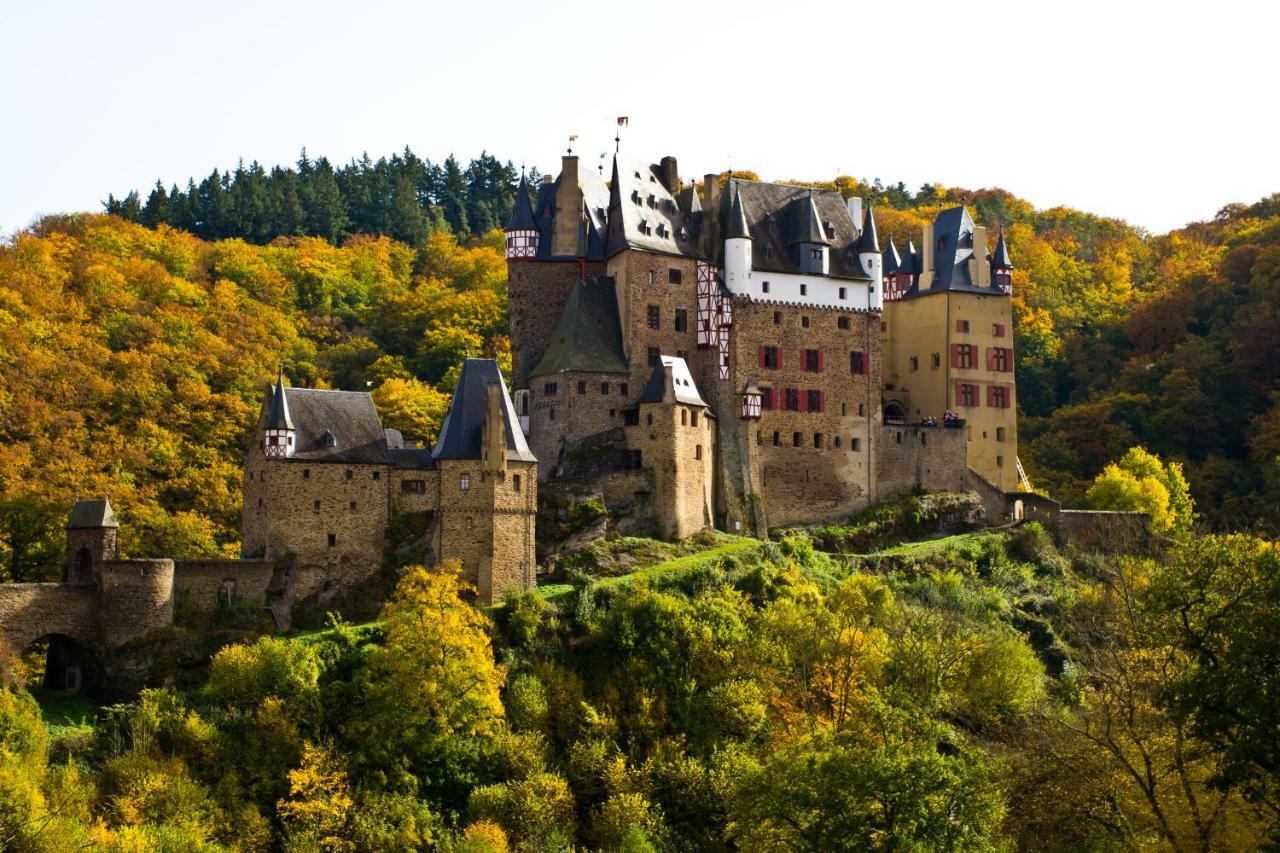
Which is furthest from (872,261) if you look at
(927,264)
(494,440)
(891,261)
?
(494,440)

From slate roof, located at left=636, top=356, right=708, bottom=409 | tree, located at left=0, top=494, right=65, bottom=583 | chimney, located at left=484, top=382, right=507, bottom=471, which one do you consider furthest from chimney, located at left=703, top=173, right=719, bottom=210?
tree, located at left=0, top=494, right=65, bottom=583

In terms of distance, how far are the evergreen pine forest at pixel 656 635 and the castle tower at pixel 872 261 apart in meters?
7.54

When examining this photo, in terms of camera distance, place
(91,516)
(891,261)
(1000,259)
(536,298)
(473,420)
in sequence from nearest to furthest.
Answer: (91,516)
(473,420)
(536,298)
(1000,259)
(891,261)

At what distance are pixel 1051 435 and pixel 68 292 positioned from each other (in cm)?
4401

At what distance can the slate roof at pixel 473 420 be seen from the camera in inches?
2354

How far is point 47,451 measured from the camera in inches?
2911

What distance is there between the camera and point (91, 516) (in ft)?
186

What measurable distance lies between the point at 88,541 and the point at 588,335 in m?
19.1

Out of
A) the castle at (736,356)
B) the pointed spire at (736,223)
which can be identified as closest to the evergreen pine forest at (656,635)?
the castle at (736,356)

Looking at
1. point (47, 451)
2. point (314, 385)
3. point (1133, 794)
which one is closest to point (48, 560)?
point (47, 451)

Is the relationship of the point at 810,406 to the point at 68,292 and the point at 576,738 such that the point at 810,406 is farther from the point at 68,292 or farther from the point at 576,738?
the point at 68,292

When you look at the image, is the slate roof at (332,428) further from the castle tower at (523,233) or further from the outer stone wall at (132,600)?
the castle tower at (523,233)

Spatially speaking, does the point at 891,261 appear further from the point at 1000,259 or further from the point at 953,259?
the point at 1000,259

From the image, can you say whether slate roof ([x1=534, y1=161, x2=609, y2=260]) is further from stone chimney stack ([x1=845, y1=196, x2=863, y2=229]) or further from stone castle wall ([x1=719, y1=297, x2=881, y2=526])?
stone chimney stack ([x1=845, y1=196, x2=863, y2=229])
